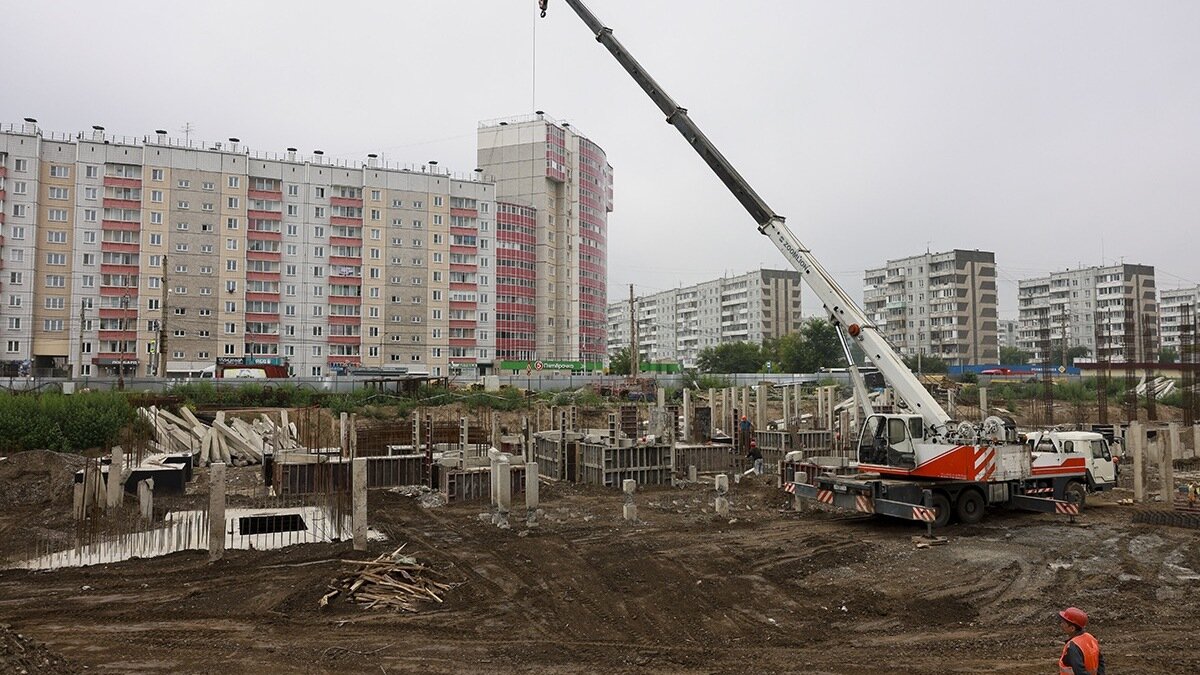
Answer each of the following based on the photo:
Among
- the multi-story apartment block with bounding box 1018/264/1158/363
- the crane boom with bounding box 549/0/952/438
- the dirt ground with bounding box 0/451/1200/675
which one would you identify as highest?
the multi-story apartment block with bounding box 1018/264/1158/363

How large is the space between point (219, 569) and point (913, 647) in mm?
9295

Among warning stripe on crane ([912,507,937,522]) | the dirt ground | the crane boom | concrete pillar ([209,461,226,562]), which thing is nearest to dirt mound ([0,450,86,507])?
the dirt ground

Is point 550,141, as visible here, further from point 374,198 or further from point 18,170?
point 18,170

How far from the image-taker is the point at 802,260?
15.8 metres

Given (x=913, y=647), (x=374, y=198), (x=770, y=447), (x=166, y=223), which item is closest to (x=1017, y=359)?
(x=374, y=198)

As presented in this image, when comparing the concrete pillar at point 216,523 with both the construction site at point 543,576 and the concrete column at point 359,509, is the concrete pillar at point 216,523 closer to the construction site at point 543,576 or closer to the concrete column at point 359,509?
the construction site at point 543,576

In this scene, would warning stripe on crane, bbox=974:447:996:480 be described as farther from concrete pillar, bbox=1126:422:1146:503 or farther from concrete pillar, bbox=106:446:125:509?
concrete pillar, bbox=106:446:125:509

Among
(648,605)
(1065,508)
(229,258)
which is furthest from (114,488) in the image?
(229,258)

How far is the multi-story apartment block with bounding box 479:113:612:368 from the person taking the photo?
74.2 m

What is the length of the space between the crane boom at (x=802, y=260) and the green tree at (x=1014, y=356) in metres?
97.4

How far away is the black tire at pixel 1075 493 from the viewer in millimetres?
15773

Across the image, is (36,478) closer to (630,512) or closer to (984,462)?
(630,512)

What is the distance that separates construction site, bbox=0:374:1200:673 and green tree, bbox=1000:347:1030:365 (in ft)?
300

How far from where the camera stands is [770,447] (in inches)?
957
